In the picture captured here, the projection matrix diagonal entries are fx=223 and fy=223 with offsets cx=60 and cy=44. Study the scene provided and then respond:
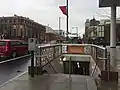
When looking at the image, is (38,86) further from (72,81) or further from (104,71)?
(104,71)

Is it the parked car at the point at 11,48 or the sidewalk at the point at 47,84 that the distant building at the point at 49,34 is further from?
the sidewalk at the point at 47,84

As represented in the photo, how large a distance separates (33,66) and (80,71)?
38.9 ft

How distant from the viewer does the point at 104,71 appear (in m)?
8.48

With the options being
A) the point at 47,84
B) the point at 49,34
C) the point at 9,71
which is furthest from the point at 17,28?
the point at 47,84

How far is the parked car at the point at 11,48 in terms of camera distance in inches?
811

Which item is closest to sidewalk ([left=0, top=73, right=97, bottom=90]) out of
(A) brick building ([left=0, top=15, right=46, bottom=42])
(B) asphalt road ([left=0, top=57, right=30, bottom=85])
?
(B) asphalt road ([left=0, top=57, right=30, bottom=85])

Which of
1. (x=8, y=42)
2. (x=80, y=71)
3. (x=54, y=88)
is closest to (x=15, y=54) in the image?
(x=8, y=42)

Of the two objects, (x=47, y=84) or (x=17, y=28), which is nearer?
(x=47, y=84)

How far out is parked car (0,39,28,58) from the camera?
67.6 feet

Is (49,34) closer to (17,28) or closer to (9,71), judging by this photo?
(17,28)

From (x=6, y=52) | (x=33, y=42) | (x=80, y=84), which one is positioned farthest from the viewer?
(x=6, y=52)

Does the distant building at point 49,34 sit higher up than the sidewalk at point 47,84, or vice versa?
the distant building at point 49,34

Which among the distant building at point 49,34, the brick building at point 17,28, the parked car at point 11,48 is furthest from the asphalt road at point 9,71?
the brick building at point 17,28

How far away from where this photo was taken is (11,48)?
2136 centimetres
